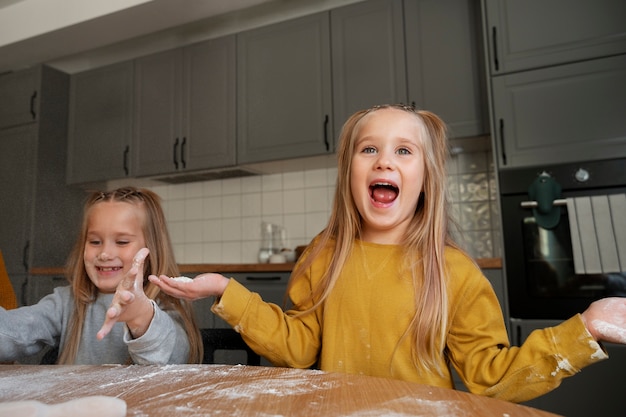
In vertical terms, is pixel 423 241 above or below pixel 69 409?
above

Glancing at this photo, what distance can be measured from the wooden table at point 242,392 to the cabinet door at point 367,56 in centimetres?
175

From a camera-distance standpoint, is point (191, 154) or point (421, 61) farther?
point (191, 154)

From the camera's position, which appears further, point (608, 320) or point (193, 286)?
point (193, 286)

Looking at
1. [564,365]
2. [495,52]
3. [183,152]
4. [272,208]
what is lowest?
[564,365]

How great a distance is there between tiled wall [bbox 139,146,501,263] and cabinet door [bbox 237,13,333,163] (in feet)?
0.94

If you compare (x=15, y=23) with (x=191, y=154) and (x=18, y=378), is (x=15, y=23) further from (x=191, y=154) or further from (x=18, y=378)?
(x=18, y=378)

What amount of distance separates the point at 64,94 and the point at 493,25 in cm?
238

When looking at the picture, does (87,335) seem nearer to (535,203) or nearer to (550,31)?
(535,203)

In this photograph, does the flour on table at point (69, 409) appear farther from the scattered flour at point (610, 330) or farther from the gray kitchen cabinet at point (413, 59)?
the gray kitchen cabinet at point (413, 59)

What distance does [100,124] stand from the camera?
9.24 feet

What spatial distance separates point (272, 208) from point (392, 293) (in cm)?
187

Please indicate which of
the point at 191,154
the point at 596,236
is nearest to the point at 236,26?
the point at 191,154

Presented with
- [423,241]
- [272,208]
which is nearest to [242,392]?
[423,241]

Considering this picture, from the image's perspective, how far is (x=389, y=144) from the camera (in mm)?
837
